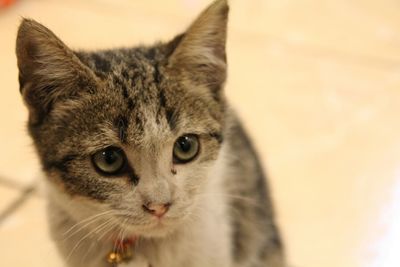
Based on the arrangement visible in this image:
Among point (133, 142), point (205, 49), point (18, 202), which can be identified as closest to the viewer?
point (133, 142)

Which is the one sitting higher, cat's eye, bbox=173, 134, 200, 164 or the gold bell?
cat's eye, bbox=173, 134, 200, 164

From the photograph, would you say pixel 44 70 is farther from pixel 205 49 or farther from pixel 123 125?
pixel 205 49

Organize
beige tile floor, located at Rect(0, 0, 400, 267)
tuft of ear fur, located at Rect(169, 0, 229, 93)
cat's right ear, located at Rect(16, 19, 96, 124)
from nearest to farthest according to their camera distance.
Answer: cat's right ear, located at Rect(16, 19, 96, 124), tuft of ear fur, located at Rect(169, 0, 229, 93), beige tile floor, located at Rect(0, 0, 400, 267)

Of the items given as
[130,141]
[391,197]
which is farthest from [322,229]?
[130,141]

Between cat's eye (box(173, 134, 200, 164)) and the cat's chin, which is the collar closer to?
the cat's chin

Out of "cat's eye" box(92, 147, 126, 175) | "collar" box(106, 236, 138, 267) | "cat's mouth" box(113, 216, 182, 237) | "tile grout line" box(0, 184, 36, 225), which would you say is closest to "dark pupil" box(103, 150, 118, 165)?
"cat's eye" box(92, 147, 126, 175)

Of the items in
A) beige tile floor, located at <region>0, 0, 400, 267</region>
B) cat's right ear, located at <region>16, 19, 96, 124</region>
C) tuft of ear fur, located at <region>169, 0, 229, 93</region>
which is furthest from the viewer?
beige tile floor, located at <region>0, 0, 400, 267</region>

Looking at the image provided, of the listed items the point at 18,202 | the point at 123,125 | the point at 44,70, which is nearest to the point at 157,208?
the point at 123,125

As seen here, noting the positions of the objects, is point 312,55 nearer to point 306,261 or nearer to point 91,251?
point 306,261
